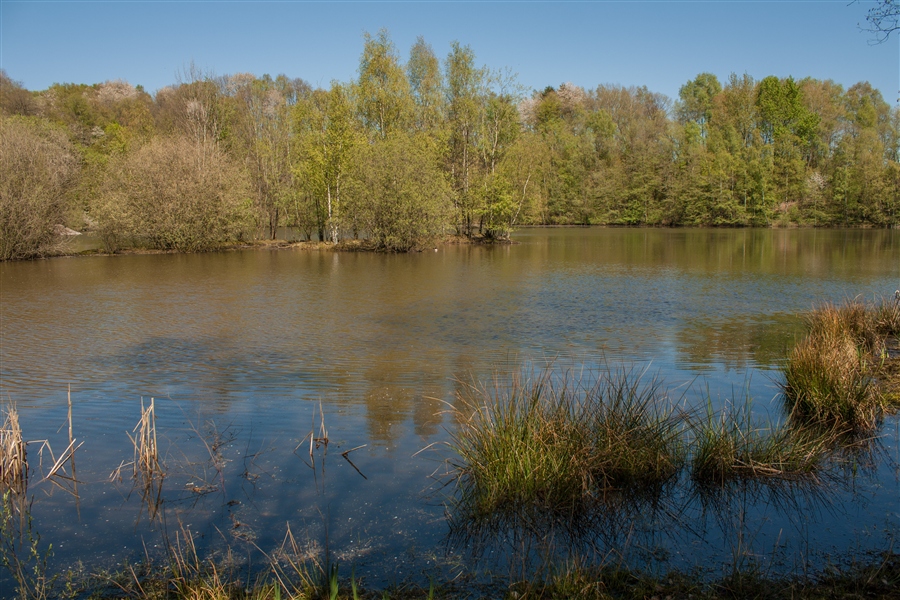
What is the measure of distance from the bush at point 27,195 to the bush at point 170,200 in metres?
2.82

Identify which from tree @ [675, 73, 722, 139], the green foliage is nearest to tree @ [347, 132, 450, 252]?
the green foliage

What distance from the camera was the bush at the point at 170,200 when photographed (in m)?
34.0

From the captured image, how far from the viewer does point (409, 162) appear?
3619 centimetres

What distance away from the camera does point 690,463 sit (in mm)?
5793

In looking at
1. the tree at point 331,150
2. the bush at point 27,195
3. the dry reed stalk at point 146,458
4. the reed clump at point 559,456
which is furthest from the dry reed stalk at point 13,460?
the tree at point 331,150

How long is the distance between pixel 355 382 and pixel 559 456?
466 cm

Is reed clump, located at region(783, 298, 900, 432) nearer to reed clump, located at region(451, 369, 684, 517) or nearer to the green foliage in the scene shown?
reed clump, located at region(451, 369, 684, 517)

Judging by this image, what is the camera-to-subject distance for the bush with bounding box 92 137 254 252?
112 ft

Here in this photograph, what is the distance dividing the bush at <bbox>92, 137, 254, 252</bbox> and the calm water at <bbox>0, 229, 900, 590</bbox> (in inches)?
387

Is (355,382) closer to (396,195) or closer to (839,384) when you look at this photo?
(839,384)

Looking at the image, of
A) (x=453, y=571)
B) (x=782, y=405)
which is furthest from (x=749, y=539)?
(x=782, y=405)

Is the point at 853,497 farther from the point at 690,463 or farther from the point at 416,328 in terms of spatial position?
the point at 416,328

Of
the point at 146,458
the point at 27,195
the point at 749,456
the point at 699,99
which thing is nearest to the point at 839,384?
the point at 749,456

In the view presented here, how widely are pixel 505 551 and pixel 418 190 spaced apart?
1277 inches
